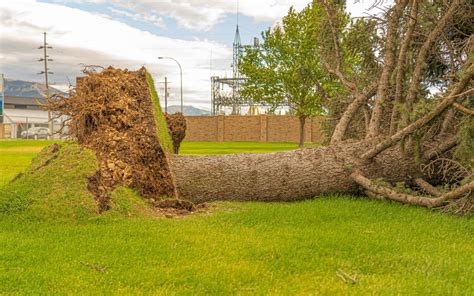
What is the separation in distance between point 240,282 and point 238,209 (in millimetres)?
2931

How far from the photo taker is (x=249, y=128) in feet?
156

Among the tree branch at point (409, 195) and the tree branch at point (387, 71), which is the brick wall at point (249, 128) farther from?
the tree branch at point (409, 195)

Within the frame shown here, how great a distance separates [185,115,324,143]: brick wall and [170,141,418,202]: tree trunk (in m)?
34.7

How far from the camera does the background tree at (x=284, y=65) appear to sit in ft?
100

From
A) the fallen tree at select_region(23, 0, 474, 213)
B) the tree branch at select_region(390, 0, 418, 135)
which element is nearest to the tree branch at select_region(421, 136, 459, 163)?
the fallen tree at select_region(23, 0, 474, 213)

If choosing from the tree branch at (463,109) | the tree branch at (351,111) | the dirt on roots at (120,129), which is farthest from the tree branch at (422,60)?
the dirt on roots at (120,129)

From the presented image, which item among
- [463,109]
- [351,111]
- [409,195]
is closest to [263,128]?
[351,111]

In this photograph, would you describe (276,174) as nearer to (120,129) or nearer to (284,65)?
(120,129)

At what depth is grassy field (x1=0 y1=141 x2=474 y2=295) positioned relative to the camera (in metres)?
3.76

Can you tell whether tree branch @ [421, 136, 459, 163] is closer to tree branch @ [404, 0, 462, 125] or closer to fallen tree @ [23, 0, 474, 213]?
fallen tree @ [23, 0, 474, 213]

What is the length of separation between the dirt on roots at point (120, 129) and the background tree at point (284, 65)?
2307 centimetres

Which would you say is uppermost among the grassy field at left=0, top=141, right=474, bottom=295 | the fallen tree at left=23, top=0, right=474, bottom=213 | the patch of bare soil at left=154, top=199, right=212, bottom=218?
the fallen tree at left=23, top=0, right=474, bottom=213

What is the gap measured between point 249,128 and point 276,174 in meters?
40.0

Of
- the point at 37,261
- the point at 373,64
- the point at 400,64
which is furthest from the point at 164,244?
the point at 373,64
